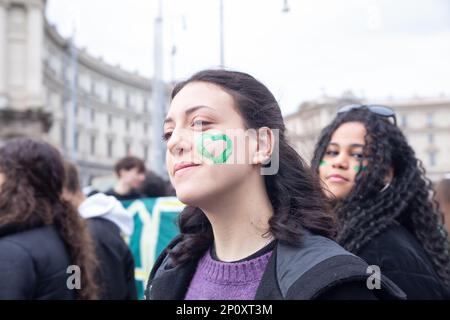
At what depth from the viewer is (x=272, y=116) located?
75.1 inches

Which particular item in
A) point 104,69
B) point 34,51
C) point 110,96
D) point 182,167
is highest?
point 104,69

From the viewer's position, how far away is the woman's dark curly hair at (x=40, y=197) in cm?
286

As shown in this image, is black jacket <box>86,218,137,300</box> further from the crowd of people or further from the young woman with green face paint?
the young woman with green face paint

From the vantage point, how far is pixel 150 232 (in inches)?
225

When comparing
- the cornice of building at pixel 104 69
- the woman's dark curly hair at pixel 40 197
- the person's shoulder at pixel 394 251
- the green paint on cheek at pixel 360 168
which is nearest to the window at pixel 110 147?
the cornice of building at pixel 104 69

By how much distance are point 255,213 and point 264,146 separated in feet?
0.77

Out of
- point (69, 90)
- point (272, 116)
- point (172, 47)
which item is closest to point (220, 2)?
point (272, 116)

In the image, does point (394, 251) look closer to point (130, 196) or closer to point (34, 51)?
point (130, 196)

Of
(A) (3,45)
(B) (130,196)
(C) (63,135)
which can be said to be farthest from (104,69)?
(B) (130,196)

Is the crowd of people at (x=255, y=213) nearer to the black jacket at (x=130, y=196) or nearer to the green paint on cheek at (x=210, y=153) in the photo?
the green paint on cheek at (x=210, y=153)

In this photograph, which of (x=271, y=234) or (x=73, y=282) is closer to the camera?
(x=271, y=234)

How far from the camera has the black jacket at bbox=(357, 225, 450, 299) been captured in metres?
2.15

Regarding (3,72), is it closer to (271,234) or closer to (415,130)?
(271,234)
